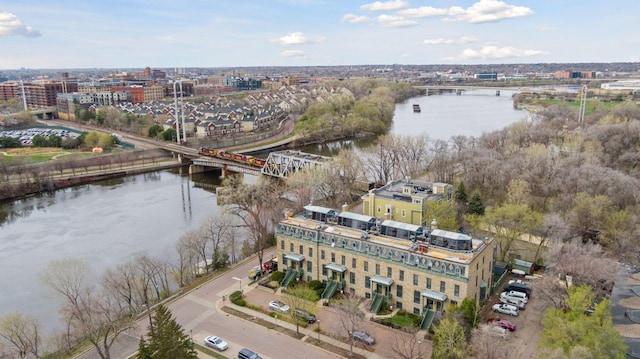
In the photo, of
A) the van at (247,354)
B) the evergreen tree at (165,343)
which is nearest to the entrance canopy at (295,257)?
the van at (247,354)

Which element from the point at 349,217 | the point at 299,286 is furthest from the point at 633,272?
the point at 299,286

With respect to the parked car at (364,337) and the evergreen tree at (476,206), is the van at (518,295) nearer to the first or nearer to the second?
the parked car at (364,337)

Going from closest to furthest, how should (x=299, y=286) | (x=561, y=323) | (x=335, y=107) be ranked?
(x=561, y=323)
(x=299, y=286)
(x=335, y=107)

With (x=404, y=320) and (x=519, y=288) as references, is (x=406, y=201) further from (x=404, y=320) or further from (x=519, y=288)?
(x=404, y=320)

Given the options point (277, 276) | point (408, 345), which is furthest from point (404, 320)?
point (277, 276)

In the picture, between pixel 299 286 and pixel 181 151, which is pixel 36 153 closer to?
pixel 181 151

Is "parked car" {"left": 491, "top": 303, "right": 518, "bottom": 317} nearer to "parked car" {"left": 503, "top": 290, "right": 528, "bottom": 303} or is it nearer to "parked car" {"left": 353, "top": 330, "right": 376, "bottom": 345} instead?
"parked car" {"left": 503, "top": 290, "right": 528, "bottom": 303}
